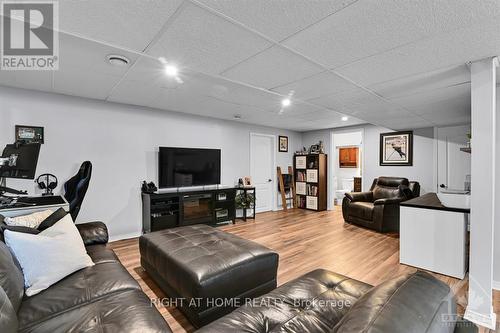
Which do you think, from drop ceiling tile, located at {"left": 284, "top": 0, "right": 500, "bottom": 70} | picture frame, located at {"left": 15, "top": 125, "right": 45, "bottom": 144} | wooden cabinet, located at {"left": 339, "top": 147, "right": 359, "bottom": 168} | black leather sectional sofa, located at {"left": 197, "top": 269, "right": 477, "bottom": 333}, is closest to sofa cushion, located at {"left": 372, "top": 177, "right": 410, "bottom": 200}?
wooden cabinet, located at {"left": 339, "top": 147, "right": 359, "bottom": 168}

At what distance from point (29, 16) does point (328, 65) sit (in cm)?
227

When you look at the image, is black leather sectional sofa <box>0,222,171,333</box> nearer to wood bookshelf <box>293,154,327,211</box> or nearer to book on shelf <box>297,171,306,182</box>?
wood bookshelf <box>293,154,327,211</box>

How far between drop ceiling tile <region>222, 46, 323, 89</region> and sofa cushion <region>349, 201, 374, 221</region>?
3153mm

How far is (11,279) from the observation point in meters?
1.22

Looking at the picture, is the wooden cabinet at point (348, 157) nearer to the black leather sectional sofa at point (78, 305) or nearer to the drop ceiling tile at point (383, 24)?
the drop ceiling tile at point (383, 24)

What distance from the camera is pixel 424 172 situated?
493 centimetres

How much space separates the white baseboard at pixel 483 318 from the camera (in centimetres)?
180

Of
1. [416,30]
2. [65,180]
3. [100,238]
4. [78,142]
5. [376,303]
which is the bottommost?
[100,238]

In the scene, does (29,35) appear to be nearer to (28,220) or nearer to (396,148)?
(28,220)

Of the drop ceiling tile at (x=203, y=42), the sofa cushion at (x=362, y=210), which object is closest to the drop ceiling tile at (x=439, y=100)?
the sofa cushion at (x=362, y=210)

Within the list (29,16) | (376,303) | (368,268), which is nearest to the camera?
(376,303)

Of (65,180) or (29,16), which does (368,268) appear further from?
(65,180)

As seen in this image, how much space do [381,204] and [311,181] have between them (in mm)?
2178

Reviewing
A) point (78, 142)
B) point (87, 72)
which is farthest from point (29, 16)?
point (78, 142)
